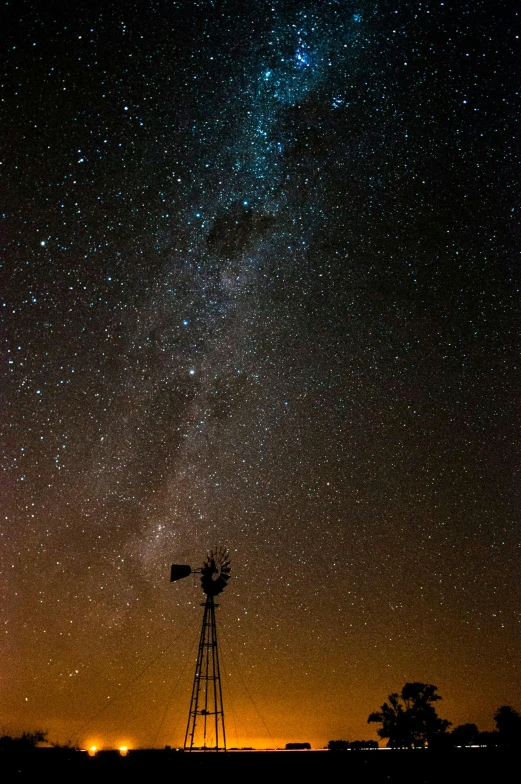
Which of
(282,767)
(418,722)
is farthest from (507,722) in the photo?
(282,767)

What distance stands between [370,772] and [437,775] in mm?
1734

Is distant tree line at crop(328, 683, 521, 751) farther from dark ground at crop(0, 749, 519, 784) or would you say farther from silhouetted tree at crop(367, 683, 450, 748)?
dark ground at crop(0, 749, 519, 784)

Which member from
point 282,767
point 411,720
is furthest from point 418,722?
point 282,767

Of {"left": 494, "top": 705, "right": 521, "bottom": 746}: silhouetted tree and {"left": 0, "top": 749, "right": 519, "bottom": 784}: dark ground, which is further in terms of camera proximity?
{"left": 494, "top": 705, "right": 521, "bottom": 746}: silhouetted tree

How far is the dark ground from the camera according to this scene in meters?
14.2

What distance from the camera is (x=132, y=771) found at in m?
14.6

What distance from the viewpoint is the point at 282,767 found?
16984 mm

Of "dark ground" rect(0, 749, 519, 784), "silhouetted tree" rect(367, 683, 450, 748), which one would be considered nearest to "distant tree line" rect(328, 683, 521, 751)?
"silhouetted tree" rect(367, 683, 450, 748)

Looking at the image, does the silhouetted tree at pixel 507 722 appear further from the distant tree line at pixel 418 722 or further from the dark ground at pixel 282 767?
the dark ground at pixel 282 767

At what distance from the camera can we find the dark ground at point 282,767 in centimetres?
1418

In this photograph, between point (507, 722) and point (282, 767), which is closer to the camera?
point (282, 767)

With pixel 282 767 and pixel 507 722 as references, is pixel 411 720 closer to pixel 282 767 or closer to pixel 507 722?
pixel 507 722

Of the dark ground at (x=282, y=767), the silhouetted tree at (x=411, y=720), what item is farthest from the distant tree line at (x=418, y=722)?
the dark ground at (x=282, y=767)

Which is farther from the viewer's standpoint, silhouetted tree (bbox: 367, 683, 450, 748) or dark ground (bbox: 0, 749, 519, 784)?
silhouetted tree (bbox: 367, 683, 450, 748)
